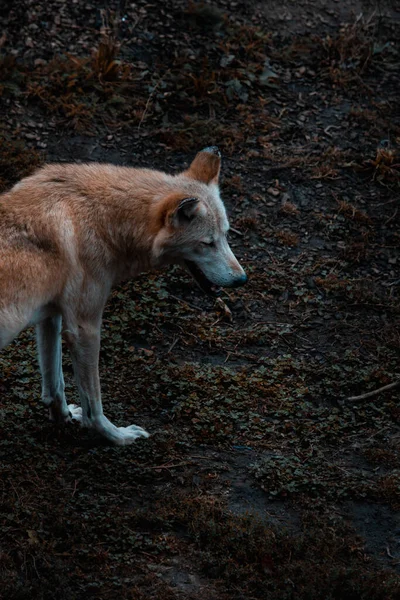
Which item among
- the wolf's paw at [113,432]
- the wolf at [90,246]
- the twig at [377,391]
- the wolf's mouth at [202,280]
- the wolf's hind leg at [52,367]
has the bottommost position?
the twig at [377,391]

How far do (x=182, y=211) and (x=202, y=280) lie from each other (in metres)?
0.71

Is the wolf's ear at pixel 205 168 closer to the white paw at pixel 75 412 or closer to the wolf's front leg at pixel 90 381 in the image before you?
the wolf's front leg at pixel 90 381

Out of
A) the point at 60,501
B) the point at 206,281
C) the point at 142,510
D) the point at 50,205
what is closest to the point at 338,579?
the point at 142,510

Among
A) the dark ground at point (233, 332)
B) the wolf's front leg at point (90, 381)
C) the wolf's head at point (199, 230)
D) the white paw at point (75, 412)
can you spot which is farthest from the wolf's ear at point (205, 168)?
the white paw at point (75, 412)

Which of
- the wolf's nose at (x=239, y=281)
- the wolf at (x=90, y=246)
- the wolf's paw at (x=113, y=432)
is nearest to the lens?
the wolf at (x=90, y=246)

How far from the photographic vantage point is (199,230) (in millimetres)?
5641

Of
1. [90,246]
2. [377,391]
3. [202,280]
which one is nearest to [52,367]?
[90,246]

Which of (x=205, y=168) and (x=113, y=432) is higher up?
(x=205, y=168)

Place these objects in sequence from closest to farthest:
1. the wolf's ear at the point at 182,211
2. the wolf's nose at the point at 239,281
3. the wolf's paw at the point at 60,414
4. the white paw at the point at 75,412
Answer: the wolf's ear at the point at 182,211 < the wolf's nose at the point at 239,281 < the wolf's paw at the point at 60,414 < the white paw at the point at 75,412

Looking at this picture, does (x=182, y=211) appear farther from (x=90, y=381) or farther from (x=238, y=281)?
(x=90, y=381)

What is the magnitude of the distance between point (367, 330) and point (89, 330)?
3227 millimetres

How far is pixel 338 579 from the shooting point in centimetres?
483

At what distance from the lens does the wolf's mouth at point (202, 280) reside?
5.91 metres

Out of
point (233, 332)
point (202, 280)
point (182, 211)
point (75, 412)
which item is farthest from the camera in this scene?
point (233, 332)
